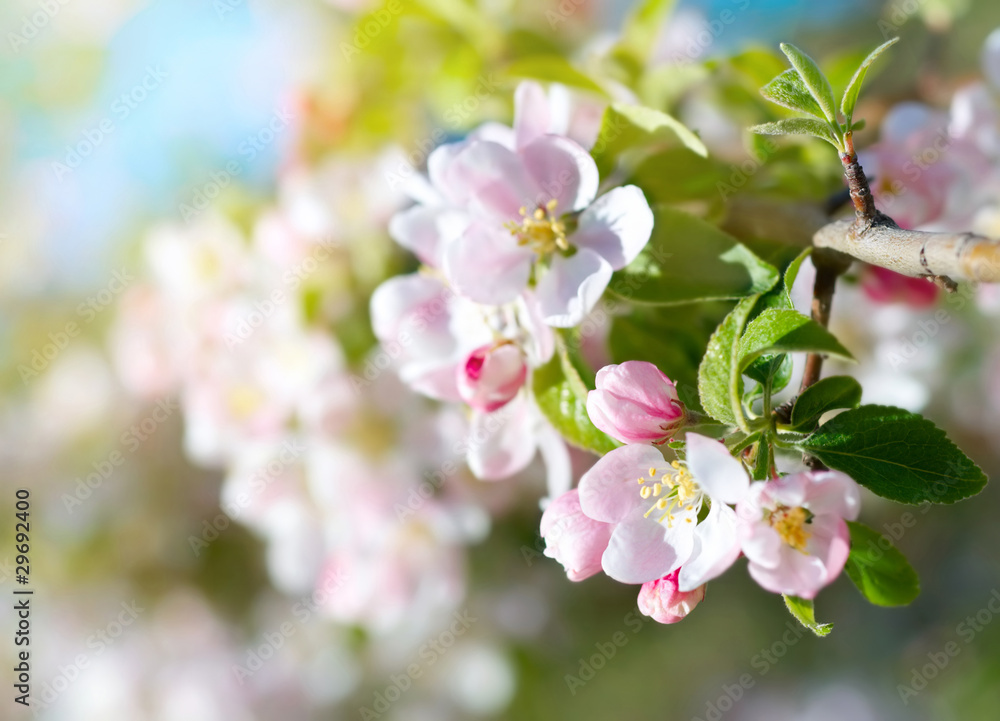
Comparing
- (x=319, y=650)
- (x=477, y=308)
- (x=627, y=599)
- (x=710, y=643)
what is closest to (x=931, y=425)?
(x=477, y=308)

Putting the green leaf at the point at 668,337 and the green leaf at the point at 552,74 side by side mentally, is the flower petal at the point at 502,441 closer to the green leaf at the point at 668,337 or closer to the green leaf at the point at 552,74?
the green leaf at the point at 668,337

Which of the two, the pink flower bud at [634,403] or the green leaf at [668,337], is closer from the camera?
the pink flower bud at [634,403]

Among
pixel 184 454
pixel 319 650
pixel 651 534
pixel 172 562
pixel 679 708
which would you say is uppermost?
pixel 651 534

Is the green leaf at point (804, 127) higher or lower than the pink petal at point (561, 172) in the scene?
higher

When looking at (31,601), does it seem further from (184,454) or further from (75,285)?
(75,285)

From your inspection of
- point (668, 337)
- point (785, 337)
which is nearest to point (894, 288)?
point (668, 337)

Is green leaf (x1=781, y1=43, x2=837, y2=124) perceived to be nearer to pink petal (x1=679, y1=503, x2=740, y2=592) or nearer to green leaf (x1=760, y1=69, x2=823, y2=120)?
green leaf (x1=760, y1=69, x2=823, y2=120)

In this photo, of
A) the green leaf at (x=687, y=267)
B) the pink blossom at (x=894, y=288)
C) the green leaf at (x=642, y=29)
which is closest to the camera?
the green leaf at (x=687, y=267)

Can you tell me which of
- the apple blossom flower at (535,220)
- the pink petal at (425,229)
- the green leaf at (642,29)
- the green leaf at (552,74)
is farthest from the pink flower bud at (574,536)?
the green leaf at (642,29)
